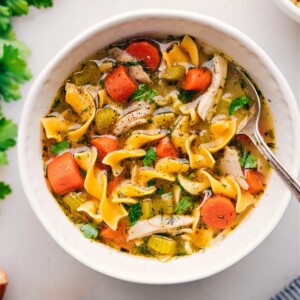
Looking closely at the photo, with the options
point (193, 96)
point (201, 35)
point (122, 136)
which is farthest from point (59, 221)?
point (201, 35)

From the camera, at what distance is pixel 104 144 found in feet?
12.3

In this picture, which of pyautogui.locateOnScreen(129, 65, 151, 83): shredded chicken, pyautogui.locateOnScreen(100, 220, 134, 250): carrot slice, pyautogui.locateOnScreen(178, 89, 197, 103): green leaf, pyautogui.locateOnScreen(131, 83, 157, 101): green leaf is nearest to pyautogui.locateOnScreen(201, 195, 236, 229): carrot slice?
pyautogui.locateOnScreen(100, 220, 134, 250): carrot slice

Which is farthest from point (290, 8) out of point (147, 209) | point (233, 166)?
point (147, 209)

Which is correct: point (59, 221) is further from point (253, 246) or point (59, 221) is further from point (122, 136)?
point (253, 246)

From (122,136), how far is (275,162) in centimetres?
87

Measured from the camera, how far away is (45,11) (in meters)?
3.93

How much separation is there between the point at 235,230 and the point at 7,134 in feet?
4.64

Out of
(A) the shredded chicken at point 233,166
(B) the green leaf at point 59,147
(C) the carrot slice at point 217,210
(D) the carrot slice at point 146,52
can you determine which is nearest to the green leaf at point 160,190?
(C) the carrot slice at point 217,210

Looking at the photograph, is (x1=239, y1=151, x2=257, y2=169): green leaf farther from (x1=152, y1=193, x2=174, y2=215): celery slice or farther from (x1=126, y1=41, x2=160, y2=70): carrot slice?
(x1=126, y1=41, x2=160, y2=70): carrot slice

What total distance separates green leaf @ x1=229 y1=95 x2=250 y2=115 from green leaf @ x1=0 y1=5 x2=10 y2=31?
4.51ft

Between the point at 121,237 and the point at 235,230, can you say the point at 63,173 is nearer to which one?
the point at 121,237

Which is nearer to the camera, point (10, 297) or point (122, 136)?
point (122, 136)

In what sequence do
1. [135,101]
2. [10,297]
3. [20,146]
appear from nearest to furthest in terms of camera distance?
[20,146] < [135,101] < [10,297]

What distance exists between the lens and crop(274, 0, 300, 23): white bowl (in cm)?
368
